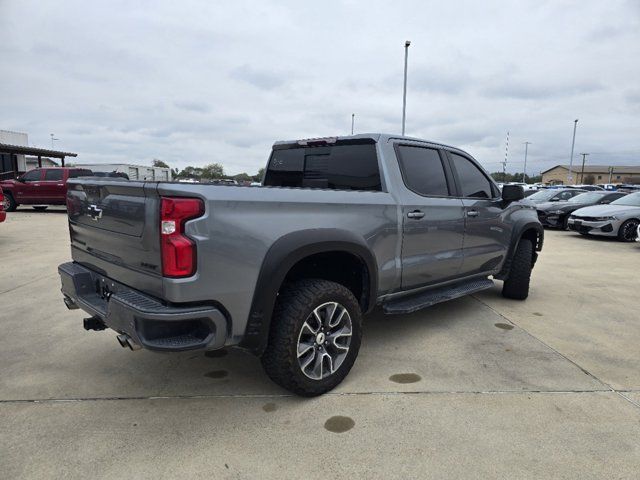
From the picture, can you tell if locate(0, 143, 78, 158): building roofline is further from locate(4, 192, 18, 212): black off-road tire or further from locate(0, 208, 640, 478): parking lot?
locate(0, 208, 640, 478): parking lot

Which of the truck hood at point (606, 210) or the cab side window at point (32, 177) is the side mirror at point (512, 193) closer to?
the truck hood at point (606, 210)

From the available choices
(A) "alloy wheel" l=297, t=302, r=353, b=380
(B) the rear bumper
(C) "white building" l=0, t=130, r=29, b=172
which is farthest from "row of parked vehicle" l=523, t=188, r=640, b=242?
(C) "white building" l=0, t=130, r=29, b=172

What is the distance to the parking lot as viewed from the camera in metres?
2.24

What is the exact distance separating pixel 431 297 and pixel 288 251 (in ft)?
5.86

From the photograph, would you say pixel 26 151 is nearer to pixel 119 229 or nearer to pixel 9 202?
pixel 9 202

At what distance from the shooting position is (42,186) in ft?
53.6

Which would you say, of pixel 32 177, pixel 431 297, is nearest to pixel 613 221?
pixel 431 297

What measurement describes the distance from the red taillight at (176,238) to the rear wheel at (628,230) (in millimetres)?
12214

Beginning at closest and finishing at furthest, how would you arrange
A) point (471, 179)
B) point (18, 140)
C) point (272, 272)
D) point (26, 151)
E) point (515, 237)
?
1. point (272, 272)
2. point (471, 179)
3. point (515, 237)
4. point (26, 151)
5. point (18, 140)

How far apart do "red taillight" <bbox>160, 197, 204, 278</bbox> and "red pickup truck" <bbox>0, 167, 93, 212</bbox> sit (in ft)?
53.2

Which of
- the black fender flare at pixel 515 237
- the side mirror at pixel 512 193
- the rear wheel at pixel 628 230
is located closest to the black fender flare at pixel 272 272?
the side mirror at pixel 512 193

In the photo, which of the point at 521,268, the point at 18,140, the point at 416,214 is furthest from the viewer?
the point at 18,140

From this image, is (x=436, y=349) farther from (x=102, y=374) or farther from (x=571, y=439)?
(x=102, y=374)

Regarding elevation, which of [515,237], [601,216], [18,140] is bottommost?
[601,216]
